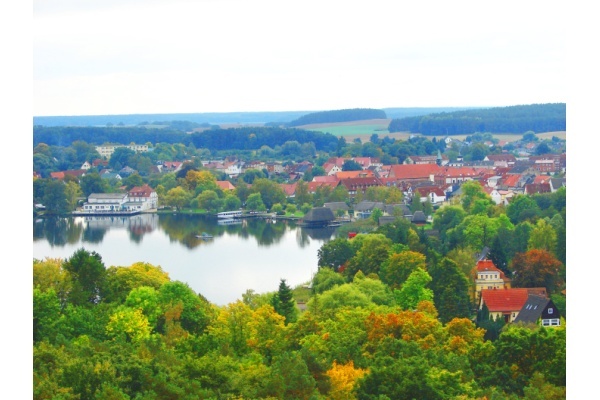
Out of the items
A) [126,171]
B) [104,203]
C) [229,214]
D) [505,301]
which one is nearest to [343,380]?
[505,301]

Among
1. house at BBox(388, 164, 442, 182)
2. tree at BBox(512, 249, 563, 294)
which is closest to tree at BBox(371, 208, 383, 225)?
tree at BBox(512, 249, 563, 294)

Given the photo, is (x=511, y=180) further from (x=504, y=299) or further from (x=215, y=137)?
(x=215, y=137)

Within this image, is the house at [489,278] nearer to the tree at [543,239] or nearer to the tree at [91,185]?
the tree at [543,239]

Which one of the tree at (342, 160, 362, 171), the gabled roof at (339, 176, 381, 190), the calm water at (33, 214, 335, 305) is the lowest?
the calm water at (33, 214, 335, 305)

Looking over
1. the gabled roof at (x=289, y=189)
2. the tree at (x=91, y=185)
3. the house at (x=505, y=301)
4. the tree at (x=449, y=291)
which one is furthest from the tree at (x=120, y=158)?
the house at (x=505, y=301)

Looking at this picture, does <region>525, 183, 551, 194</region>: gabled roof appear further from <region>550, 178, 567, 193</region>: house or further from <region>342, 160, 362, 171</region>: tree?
<region>342, 160, 362, 171</region>: tree

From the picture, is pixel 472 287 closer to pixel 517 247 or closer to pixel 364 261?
pixel 364 261
